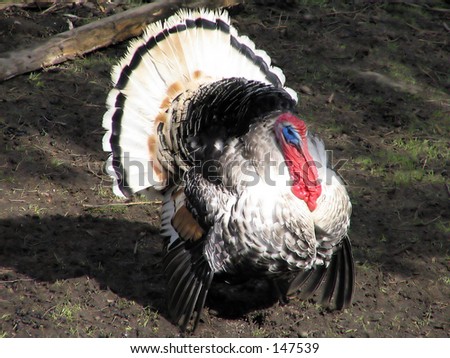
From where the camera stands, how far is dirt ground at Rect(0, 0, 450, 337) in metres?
5.64

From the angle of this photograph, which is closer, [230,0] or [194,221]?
[194,221]

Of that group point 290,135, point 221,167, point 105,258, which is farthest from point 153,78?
point 105,258

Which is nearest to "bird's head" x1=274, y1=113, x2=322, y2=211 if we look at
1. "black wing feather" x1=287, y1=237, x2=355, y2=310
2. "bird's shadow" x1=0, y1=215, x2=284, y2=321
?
"black wing feather" x1=287, y1=237, x2=355, y2=310

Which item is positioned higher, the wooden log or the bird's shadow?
the wooden log

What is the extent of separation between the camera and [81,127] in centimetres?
743

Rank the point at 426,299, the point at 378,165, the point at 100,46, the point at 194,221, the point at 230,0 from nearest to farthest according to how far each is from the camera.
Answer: the point at 194,221, the point at 426,299, the point at 378,165, the point at 100,46, the point at 230,0

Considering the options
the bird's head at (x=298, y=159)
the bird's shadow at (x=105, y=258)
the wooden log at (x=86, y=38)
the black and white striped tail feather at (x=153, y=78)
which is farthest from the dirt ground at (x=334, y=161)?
the bird's head at (x=298, y=159)

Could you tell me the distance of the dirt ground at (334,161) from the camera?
5.64 metres

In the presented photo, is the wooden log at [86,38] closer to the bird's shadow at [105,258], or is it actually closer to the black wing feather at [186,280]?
the bird's shadow at [105,258]

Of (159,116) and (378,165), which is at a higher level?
(159,116)

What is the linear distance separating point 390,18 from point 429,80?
129 cm

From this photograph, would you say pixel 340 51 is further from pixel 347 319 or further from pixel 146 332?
pixel 146 332

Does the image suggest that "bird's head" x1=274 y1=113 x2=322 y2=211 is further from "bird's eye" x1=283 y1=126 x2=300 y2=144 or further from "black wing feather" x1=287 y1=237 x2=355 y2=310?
"black wing feather" x1=287 y1=237 x2=355 y2=310

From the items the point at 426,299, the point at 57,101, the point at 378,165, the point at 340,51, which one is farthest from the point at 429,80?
the point at 57,101
